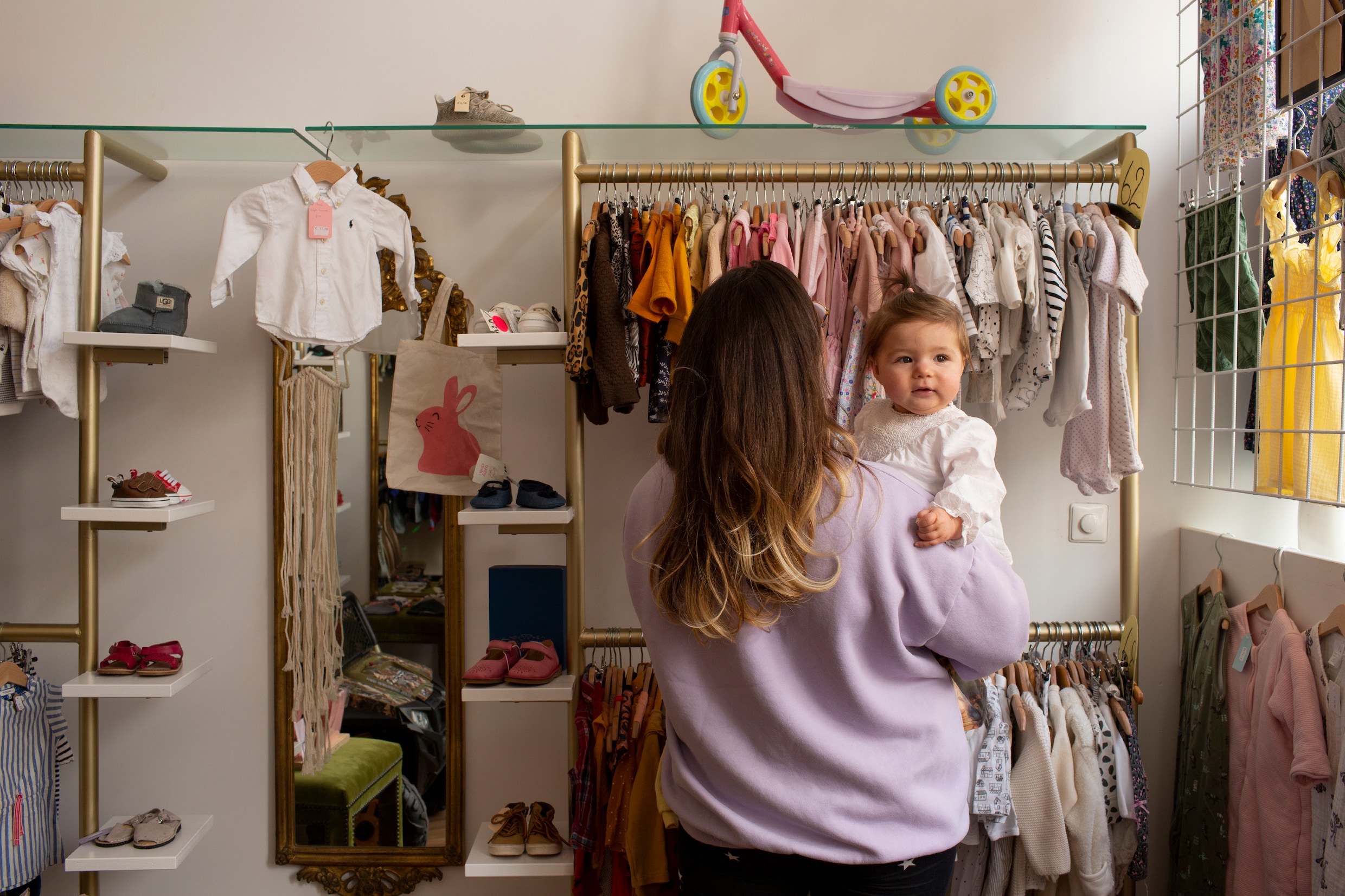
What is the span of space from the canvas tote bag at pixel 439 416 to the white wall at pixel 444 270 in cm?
11

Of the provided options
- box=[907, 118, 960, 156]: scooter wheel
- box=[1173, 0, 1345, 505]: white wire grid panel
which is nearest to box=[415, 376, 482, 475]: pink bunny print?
box=[907, 118, 960, 156]: scooter wheel

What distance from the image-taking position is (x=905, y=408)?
1.49 meters

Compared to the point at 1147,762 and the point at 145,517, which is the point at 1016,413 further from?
the point at 145,517

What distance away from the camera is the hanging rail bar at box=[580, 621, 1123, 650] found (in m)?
2.04

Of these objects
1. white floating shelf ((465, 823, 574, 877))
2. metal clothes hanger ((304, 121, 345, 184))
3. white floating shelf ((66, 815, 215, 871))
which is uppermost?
metal clothes hanger ((304, 121, 345, 184))

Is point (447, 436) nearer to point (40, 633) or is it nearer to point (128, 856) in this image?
point (40, 633)

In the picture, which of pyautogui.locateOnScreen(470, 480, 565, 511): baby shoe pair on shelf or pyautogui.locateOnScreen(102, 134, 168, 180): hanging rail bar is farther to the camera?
pyautogui.locateOnScreen(102, 134, 168, 180): hanging rail bar

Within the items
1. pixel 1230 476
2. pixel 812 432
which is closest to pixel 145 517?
pixel 812 432

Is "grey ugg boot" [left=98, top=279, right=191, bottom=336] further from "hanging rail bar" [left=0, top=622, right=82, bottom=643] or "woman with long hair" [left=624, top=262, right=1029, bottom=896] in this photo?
"woman with long hair" [left=624, top=262, right=1029, bottom=896]

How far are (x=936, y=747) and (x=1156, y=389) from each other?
5.71 feet

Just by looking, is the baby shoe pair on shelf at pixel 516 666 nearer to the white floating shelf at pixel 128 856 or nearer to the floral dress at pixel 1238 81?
the white floating shelf at pixel 128 856

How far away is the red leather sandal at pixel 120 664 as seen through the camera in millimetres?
2102

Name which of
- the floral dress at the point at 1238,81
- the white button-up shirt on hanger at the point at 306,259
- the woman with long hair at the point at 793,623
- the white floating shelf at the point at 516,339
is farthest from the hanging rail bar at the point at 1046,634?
the floral dress at the point at 1238,81

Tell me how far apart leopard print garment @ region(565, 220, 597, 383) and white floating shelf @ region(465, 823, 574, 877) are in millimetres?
1196
